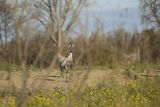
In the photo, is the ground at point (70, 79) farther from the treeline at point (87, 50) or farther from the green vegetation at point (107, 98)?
the green vegetation at point (107, 98)

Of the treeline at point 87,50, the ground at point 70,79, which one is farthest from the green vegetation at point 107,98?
the treeline at point 87,50

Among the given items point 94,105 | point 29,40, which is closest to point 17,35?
point 29,40

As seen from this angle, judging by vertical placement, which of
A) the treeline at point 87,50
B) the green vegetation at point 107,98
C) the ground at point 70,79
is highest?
the treeline at point 87,50

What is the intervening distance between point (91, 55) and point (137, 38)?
134 cm

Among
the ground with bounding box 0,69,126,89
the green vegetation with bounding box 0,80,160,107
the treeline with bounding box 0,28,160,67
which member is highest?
the treeline with bounding box 0,28,160,67

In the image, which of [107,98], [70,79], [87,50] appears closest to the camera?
[87,50]

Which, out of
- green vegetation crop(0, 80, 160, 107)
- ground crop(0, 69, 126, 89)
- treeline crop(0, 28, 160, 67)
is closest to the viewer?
treeline crop(0, 28, 160, 67)

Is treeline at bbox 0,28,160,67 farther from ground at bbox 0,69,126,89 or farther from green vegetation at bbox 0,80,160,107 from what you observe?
green vegetation at bbox 0,80,160,107

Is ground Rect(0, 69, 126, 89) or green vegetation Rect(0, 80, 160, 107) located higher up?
ground Rect(0, 69, 126, 89)

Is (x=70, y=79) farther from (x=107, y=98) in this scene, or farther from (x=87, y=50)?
(x=87, y=50)

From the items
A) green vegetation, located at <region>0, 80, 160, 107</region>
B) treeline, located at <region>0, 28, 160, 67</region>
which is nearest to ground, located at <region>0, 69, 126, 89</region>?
treeline, located at <region>0, 28, 160, 67</region>

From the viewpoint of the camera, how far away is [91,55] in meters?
2.81

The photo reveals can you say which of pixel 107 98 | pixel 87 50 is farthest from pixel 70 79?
pixel 87 50

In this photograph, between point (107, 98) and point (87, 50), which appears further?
point (107, 98)
